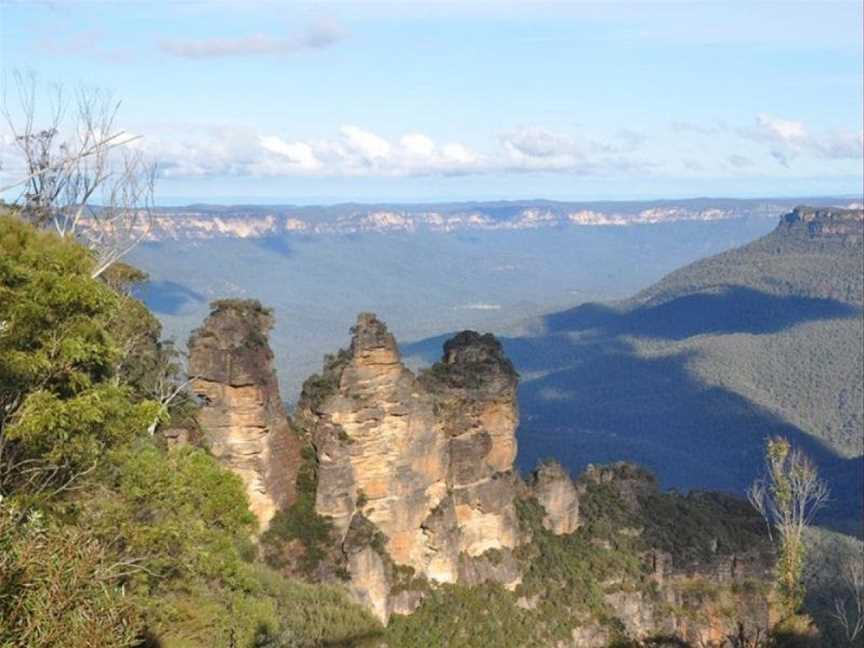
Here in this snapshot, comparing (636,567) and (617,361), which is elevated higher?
(636,567)

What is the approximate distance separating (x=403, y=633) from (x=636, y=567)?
10.6 metres

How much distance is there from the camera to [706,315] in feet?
523

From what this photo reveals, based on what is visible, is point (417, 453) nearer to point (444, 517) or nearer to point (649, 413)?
point (444, 517)

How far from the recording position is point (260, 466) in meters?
27.8

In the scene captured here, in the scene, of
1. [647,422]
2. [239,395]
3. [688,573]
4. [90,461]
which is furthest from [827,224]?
[90,461]

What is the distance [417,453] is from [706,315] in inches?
5379

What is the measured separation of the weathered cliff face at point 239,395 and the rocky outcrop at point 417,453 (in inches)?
63.1

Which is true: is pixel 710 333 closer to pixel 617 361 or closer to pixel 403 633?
pixel 617 361

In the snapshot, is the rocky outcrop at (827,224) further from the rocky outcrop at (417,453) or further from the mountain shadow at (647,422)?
the rocky outcrop at (417,453)

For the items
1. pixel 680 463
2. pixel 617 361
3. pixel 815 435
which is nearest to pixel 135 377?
pixel 680 463

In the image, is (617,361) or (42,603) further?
(617,361)

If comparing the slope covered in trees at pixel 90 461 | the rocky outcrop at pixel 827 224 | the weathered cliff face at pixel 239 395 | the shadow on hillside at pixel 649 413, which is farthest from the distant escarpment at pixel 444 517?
the rocky outcrop at pixel 827 224

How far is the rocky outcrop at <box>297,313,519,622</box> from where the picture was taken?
28734mm

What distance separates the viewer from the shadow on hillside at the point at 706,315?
144500 mm
